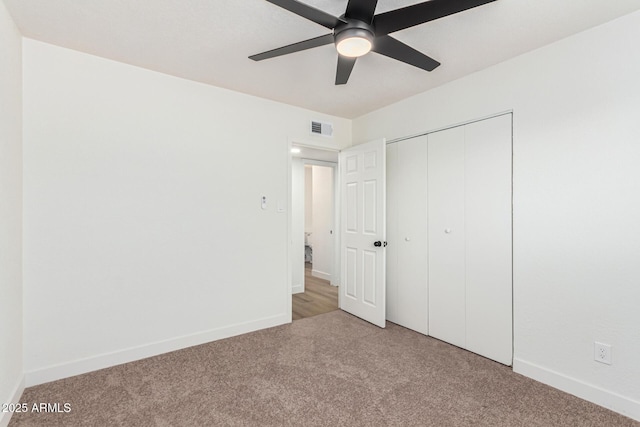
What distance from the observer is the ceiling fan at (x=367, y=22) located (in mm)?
1405

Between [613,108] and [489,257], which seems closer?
[613,108]

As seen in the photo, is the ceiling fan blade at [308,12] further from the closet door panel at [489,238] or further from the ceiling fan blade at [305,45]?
the closet door panel at [489,238]

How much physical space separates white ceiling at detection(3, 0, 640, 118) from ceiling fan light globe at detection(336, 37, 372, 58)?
1.05 feet

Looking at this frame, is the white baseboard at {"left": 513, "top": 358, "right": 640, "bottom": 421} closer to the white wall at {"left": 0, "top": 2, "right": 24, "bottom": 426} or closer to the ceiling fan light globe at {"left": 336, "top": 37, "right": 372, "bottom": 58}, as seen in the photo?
the ceiling fan light globe at {"left": 336, "top": 37, "right": 372, "bottom": 58}

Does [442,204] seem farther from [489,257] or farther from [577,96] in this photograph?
[577,96]

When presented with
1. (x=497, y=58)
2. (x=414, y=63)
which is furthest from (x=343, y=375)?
(x=497, y=58)

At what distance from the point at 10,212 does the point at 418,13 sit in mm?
2628

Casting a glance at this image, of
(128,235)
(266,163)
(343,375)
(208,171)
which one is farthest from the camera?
(266,163)

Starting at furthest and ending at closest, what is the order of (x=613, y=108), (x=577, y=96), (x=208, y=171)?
(x=208, y=171) → (x=577, y=96) → (x=613, y=108)

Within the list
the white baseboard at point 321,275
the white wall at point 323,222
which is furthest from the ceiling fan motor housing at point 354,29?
the white baseboard at point 321,275

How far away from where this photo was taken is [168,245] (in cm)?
277

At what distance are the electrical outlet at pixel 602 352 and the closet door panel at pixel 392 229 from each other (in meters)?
1.71

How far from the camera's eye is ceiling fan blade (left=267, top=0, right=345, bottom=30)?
4.50 feet

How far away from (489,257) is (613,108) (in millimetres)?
1316
